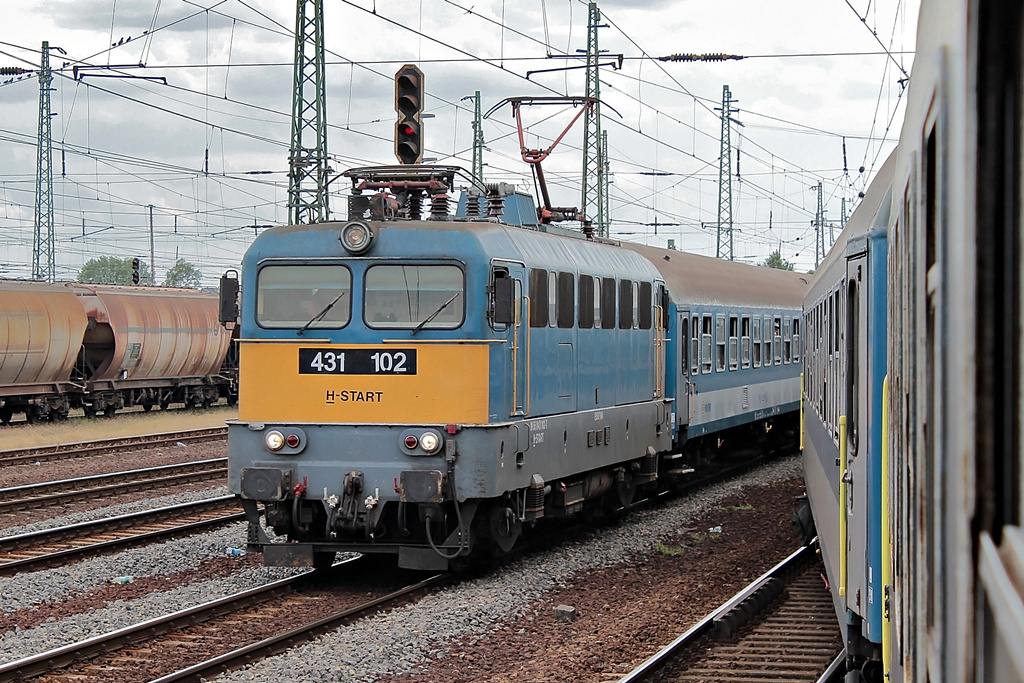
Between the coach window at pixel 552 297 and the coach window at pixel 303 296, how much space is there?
2105 millimetres

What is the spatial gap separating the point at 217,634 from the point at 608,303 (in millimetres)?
6074

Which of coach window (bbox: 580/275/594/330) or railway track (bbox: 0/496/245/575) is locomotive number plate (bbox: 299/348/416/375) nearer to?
coach window (bbox: 580/275/594/330)

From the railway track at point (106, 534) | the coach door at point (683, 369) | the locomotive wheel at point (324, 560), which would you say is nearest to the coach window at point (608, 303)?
the coach door at point (683, 369)

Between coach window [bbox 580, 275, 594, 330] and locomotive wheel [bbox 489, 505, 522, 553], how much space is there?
2.28 meters

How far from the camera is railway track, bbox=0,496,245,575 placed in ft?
39.6

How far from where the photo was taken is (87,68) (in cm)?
2406

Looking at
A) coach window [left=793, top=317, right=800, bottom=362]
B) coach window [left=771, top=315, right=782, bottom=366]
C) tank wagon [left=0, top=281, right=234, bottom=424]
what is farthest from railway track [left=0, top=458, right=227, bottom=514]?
coach window [left=793, top=317, right=800, bottom=362]

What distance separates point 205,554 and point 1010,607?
12.1 m

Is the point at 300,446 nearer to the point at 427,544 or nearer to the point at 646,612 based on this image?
the point at 427,544

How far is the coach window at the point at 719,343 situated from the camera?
19.0m

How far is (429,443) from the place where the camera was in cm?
1070

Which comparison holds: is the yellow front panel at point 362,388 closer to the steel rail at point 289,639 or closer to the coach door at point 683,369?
the steel rail at point 289,639

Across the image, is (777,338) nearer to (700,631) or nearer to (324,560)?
(324,560)

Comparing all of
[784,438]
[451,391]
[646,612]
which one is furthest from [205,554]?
[784,438]
